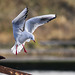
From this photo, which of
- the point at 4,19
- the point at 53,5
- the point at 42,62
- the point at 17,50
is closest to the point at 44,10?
the point at 53,5

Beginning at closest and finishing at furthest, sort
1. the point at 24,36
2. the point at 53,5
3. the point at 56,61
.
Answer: the point at 24,36 → the point at 56,61 → the point at 53,5

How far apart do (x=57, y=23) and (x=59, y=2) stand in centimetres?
139

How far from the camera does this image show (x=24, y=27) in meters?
2.03

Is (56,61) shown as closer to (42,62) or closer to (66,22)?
(42,62)

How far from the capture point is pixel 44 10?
1190 cm

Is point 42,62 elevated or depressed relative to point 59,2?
depressed

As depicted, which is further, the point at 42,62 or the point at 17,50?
the point at 42,62

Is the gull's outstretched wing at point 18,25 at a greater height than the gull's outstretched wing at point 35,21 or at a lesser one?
lesser

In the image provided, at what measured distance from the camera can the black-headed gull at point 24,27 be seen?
1934 millimetres

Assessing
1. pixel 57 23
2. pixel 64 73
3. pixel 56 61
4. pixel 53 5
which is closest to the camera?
pixel 64 73

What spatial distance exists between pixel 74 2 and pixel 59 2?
29.9 inches

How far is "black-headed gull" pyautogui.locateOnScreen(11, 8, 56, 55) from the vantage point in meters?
1.93

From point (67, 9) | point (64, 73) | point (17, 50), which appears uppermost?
point (67, 9)

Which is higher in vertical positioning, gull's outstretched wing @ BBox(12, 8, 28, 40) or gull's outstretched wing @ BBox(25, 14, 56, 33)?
gull's outstretched wing @ BBox(25, 14, 56, 33)
